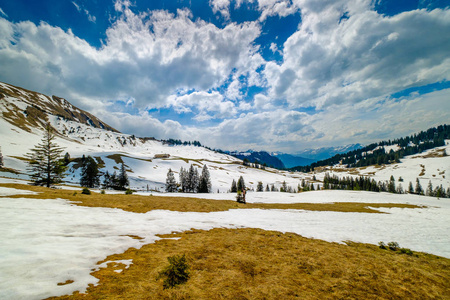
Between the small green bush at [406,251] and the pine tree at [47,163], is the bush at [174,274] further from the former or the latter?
the pine tree at [47,163]

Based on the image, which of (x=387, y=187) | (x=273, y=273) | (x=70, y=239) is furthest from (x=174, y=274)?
(x=387, y=187)

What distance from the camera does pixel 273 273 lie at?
6414 mm

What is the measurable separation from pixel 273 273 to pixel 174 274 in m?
3.71

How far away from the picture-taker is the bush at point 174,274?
5221 mm

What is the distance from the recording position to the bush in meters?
5.22

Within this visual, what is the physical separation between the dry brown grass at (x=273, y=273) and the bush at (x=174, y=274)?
22 centimetres

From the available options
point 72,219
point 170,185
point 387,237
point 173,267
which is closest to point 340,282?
Result: point 173,267

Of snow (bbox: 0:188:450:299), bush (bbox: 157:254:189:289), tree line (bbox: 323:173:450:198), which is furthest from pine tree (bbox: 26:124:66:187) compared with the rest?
tree line (bbox: 323:173:450:198)

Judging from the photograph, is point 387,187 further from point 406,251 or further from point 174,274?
point 174,274

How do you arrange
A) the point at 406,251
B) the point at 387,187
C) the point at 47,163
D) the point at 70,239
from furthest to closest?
the point at 387,187 < the point at 47,163 < the point at 406,251 < the point at 70,239

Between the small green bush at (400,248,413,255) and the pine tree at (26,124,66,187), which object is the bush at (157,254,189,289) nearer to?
the small green bush at (400,248,413,255)

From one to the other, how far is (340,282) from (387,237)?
38.9 feet

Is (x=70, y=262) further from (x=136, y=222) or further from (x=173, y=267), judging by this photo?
(x=136, y=222)

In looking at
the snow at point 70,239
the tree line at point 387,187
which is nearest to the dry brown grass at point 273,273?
the snow at point 70,239
